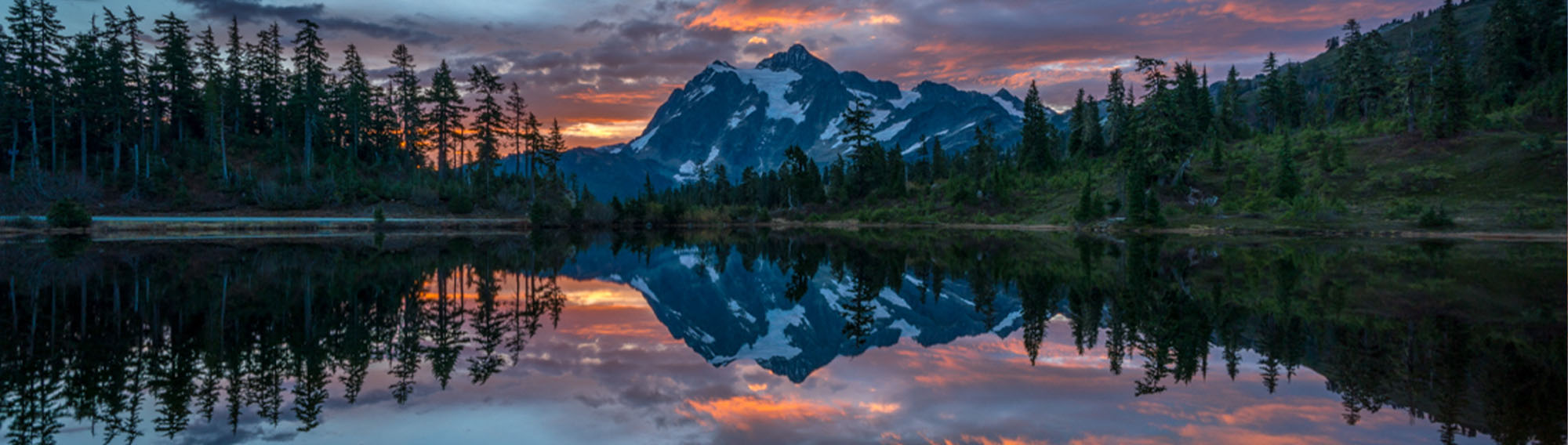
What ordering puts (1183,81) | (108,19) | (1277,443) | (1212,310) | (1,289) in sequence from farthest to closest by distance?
(1183,81), (108,19), (1,289), (1212,310), (1277,443)

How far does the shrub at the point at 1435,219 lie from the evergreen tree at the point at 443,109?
271ft

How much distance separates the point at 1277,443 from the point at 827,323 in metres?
10.2

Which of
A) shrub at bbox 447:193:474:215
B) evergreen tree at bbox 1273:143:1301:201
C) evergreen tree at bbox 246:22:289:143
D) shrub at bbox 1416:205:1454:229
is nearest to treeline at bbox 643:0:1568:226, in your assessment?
evergreen tree at bbox 1273:143:1301:201

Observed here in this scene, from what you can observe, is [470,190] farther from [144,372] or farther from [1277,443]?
Result: [1277,443]

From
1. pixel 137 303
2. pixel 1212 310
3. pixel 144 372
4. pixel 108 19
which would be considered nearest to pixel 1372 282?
pixel 1212 310

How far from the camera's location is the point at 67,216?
49.3m

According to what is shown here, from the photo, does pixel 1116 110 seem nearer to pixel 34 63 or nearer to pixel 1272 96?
pixel 1272 96

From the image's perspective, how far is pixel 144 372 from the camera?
10.0 m

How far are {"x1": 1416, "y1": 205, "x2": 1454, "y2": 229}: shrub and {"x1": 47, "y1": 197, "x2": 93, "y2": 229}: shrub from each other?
8491cm

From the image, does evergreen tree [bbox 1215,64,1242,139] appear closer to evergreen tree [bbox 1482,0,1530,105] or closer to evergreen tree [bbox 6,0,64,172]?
evergreen tree [bbox 1482,0,1530,105]

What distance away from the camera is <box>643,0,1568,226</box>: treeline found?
190ft

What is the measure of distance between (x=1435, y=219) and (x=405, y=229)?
72.4 meters

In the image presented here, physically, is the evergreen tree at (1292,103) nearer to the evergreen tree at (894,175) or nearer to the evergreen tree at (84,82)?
the evergreen tree at (894,175)

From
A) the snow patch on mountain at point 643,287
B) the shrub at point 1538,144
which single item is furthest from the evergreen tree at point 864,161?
the snow patch on mountain at point 643,287
